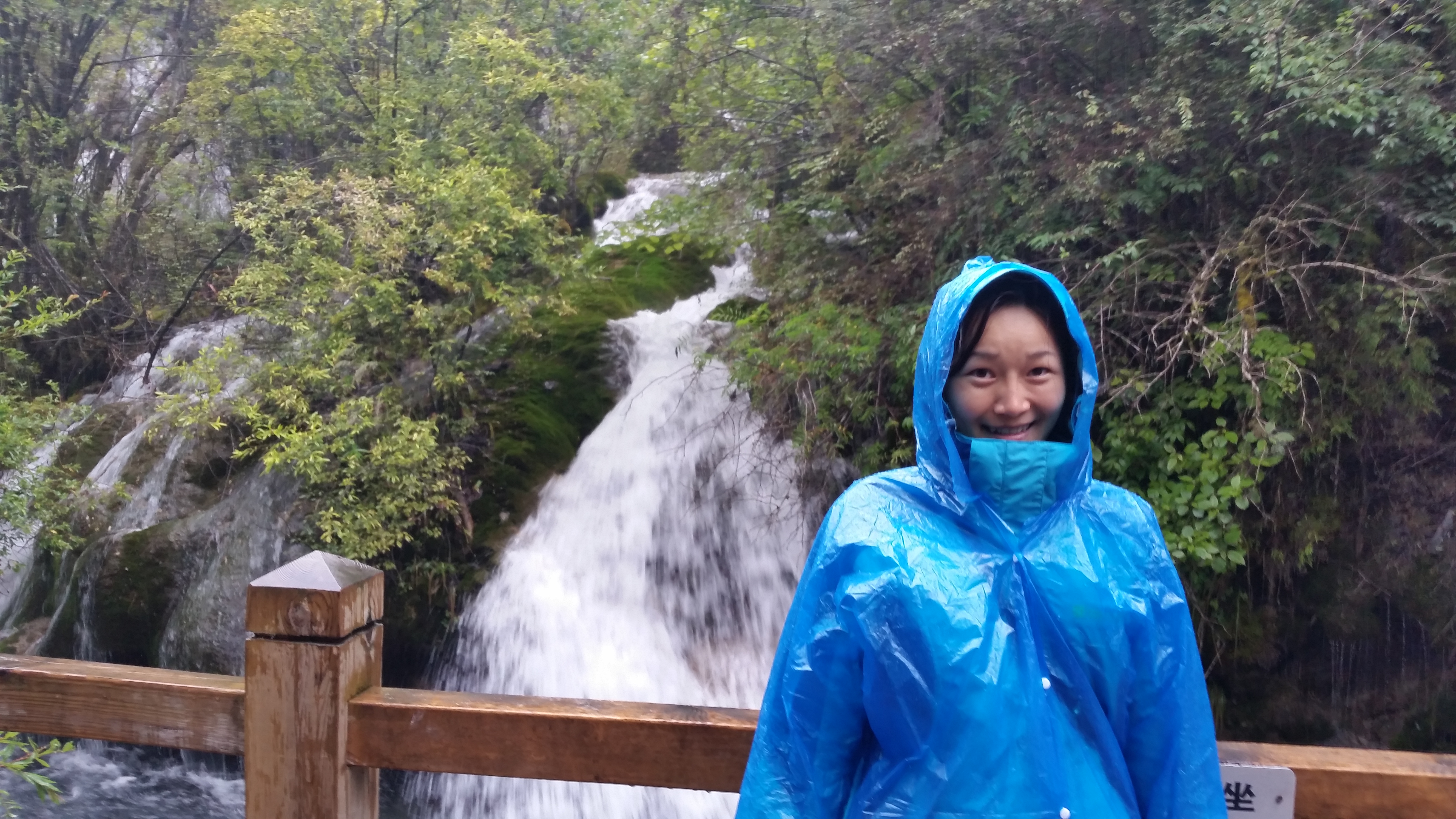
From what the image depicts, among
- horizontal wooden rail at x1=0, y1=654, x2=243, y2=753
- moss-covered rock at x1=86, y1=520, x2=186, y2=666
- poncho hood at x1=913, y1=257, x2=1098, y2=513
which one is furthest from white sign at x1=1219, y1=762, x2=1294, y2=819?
moss-covered rock at x1=86, y1=520, x2=186, y2=666

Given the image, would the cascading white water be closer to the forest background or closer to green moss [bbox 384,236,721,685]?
green moss [bbox 384,236,721,685]

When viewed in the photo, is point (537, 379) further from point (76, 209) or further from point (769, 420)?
point (76, 209)

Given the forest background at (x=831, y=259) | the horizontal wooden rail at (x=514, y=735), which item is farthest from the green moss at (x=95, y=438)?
the horizontal wooden rail at (x=514, y=735)

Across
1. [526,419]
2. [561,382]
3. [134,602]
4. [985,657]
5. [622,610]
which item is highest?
[561,382]

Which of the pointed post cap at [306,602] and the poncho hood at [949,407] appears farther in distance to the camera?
the pointed post cap at [306,602]

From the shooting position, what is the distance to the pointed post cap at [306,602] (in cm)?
220

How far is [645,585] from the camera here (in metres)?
7.02

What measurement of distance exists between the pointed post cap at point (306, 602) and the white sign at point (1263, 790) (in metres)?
1.97

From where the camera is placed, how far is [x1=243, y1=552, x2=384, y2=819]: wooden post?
7.23ft

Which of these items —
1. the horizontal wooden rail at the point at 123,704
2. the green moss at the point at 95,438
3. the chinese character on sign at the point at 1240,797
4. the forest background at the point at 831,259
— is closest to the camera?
the chinese character on sign at the point at 1240,797

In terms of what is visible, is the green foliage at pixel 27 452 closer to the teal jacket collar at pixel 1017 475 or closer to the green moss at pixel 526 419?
the green moss at pixel 526 419

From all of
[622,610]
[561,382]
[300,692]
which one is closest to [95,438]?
[561,382]

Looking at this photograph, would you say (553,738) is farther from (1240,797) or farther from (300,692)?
(1240,797)

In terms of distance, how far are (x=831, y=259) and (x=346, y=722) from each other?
16.8ft
